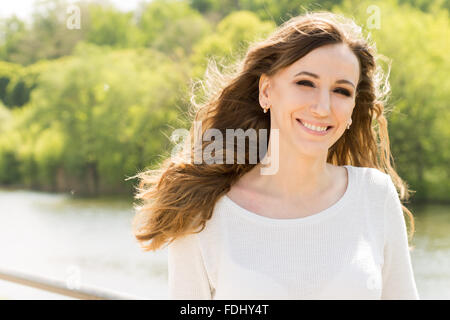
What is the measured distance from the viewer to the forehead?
5.37 ft

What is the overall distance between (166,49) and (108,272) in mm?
16212

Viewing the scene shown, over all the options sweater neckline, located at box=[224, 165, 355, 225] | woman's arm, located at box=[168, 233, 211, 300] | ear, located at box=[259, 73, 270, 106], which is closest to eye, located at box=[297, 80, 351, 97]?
ear, located at box=[259, 73, 270, 106]

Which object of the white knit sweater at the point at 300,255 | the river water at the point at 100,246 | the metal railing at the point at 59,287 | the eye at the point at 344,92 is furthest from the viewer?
the river water at the point at 100,246

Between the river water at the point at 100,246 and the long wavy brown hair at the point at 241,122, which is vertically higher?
the long wavy brown hair at the point at 241,122

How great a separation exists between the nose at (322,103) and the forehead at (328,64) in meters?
0.05

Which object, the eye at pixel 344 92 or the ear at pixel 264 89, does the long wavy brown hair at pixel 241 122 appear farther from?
the eye at pixel 344 92

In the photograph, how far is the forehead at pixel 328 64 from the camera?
164 cm

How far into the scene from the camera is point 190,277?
1609 millimetres

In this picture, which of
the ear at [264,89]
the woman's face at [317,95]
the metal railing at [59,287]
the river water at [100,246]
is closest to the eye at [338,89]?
the woman's face at [317,95]

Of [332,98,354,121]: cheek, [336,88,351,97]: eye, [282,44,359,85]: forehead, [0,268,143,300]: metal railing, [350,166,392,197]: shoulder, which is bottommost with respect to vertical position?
[0,268,143,300]: metal railing

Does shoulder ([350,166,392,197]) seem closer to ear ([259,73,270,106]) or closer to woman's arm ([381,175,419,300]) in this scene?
woman's arm ([381,175,419,300])

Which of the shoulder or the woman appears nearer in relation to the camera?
the woman

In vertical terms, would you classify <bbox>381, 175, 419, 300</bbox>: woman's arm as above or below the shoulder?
below
